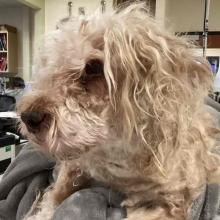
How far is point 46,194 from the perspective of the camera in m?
0.79

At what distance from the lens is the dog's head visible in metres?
0.51

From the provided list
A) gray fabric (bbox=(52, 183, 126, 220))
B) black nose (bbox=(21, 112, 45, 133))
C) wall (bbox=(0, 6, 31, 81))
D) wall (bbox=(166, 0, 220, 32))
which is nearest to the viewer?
black nose (bbox=(21, 112, 45, 133))

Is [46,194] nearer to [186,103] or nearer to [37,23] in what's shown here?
[186,103]

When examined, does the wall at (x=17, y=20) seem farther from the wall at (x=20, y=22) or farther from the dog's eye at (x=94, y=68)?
the dog's eye at (x=94, y=68)

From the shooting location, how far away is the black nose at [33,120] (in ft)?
1.59

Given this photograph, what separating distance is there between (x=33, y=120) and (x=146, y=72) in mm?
249

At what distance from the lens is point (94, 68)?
54cm

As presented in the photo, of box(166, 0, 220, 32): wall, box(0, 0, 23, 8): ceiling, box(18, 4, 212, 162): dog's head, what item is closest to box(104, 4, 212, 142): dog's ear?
box(18, 4, 212, 162): dog's head

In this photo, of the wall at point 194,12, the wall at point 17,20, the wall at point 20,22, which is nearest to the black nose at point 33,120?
the wall at point 194,12

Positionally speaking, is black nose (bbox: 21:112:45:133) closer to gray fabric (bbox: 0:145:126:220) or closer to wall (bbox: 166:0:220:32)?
gray fabric (bbox: 0:145:126:220)

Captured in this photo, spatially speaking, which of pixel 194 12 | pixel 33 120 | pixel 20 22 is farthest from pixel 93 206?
pixel 20 22

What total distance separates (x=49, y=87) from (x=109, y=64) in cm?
14

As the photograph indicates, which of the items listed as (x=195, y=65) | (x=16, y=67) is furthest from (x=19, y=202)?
(x=16, y=67)

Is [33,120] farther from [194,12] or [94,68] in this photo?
[194,12]
